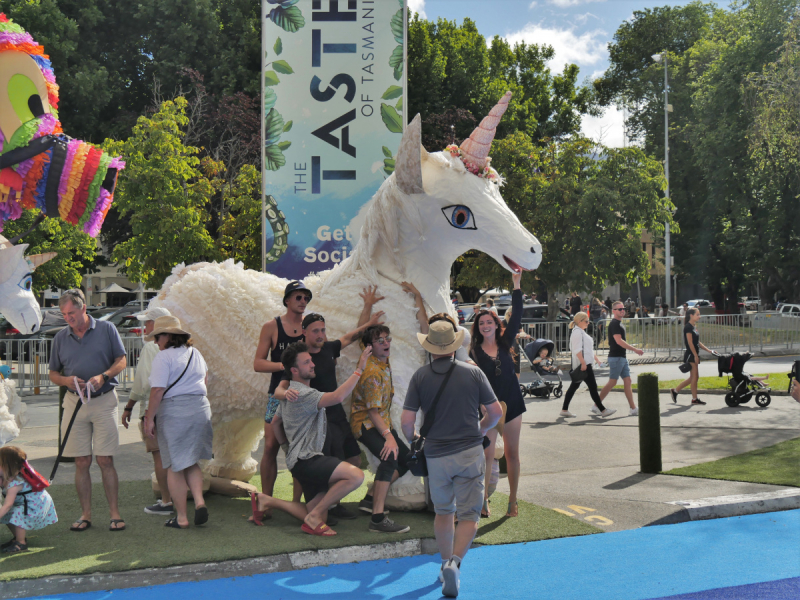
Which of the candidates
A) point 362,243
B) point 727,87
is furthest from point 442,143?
point 362,243

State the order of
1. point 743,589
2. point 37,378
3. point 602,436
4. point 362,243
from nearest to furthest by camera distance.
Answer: point 743,589 < point 362,243 < point 602,436 < point 37,378

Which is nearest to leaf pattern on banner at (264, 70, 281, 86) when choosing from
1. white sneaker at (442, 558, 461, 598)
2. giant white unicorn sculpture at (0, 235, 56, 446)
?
giant white unicorn sculpture at (0, 235, 56, 446)

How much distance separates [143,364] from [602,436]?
590 cm

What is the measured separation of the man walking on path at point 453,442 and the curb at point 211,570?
1.97ft

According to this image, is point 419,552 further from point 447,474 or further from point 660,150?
point 660,150

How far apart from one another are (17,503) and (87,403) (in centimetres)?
76

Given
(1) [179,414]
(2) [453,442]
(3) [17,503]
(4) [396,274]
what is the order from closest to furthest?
(2) [453,442] < (3) [17,503] < (1) [179,414] < (4) [396,274]


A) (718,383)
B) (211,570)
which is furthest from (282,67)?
(718,383)

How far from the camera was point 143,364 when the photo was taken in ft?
19.7

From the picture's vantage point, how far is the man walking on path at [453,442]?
4.07 m

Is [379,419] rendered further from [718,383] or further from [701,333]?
[701,333]

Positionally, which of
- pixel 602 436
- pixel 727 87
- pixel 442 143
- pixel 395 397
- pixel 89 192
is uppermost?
pixel 727 87

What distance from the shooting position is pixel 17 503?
457cm

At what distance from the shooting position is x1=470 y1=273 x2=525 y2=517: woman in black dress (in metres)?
5.41
